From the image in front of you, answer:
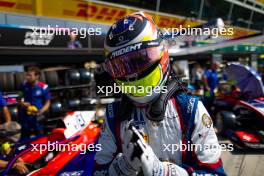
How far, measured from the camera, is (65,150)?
402cm

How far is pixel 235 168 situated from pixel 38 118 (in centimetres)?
370

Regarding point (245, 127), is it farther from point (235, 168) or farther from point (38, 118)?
point (38, 118)

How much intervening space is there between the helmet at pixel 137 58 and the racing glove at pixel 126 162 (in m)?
0.27

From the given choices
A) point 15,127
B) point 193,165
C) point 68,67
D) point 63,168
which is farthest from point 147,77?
point 68,67

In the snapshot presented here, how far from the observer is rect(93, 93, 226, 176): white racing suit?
1558 millimetres

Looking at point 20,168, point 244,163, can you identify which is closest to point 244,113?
point 244,163

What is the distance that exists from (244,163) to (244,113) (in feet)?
5.21

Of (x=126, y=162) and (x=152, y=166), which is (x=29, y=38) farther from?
(x=152, y=166)

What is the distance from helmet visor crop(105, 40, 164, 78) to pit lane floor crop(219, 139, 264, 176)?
3311 millimetres

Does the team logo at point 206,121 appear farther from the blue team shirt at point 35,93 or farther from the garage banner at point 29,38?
the garage banner at point 29,38

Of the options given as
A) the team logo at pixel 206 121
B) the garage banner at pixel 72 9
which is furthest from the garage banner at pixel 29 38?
the team logo at pixel 206 121

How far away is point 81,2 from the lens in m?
12.1

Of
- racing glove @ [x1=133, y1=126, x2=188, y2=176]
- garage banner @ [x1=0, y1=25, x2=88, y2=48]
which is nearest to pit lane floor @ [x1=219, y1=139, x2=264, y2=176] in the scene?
racing glove @ [x1=133, y1=126, x2=188, y2=176]

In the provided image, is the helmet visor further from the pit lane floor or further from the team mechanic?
the pit lane floor
